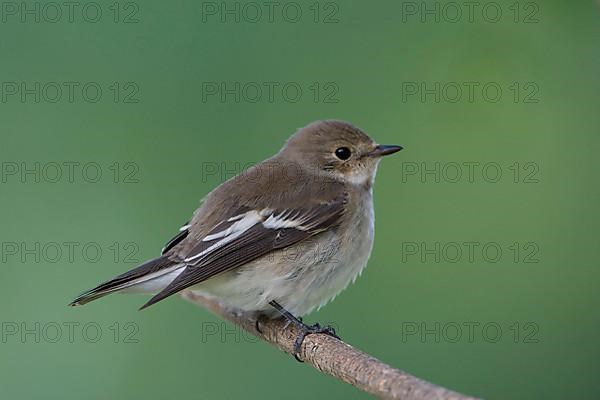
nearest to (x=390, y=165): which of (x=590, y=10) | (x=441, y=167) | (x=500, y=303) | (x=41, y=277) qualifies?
(x=441, y=167)

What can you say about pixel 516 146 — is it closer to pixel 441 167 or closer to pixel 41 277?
pixel 441 167

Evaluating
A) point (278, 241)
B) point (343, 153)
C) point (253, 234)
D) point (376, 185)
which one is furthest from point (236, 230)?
point (376, 185)

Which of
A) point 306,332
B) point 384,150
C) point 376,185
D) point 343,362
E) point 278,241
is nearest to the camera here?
point 343,362

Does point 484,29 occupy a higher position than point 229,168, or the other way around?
point 484,29

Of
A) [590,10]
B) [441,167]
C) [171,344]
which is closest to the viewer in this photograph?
[590,10]

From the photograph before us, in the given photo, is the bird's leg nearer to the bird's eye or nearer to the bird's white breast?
the bird's white breast

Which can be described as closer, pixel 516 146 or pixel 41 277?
pixel 41 277

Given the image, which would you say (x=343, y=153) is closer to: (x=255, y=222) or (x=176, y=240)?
(x=255, y=222)
